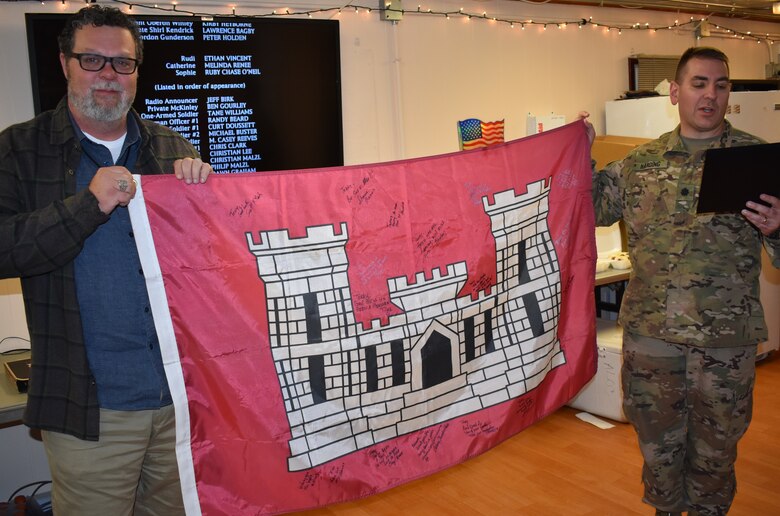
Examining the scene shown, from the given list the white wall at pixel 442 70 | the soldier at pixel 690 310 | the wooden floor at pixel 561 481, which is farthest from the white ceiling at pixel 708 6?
the wooden floor at pixel 561 481

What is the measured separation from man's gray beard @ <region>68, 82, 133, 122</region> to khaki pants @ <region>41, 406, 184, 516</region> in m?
0.75

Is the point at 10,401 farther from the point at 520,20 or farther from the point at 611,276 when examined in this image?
the point at 520,20

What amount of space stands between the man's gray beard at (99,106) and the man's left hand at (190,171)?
0.19 metres

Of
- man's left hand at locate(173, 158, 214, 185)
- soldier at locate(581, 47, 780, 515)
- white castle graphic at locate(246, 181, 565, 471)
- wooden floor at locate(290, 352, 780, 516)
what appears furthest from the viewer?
wooden floor at locate(290, 352, 780, 516)

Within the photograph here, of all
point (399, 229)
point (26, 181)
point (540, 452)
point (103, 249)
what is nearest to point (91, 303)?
point (103, 249)

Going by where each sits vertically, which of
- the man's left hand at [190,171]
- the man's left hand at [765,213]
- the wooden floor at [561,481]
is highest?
the man's left hand at [190,171]

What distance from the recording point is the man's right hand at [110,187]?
1.73m

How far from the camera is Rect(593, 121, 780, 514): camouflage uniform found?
94.3 inches

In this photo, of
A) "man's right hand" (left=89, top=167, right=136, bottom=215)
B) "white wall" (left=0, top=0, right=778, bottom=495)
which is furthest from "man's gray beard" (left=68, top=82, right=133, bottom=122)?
"white wall" (left=0, top=0, right=778, bottom=495)

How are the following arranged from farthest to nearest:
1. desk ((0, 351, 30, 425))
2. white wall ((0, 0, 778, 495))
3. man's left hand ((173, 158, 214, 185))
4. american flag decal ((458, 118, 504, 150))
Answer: american flag decal ((458, 118, 504, 150)), white wall ((0, 0, 778, 495)), desk ((0, 351, 30, 425)), man's left hand ((173, 158, 214, 185))

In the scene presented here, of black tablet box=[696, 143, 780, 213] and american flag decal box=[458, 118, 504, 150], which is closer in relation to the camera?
black tablet box=[696, 143, 780, 213]

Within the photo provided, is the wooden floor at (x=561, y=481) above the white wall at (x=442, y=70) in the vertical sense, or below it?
below

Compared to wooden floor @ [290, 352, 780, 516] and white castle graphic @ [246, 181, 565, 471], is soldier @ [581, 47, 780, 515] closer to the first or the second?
white castle graphic @ [246, 181, 565, 471]

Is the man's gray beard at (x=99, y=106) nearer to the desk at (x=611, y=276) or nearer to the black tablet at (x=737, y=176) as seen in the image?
the black tablet at (x=737, y=176)
